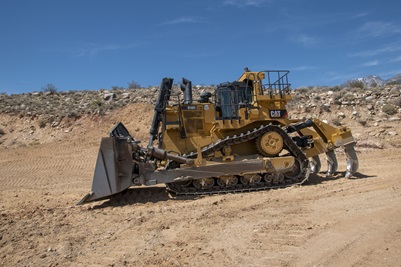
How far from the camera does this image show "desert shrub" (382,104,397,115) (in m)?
22.4

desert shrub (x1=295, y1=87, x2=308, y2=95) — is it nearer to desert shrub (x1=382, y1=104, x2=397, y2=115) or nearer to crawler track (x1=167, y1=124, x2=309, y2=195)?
desert shrub (x1=382, y1=104, x2=397, y2=115)

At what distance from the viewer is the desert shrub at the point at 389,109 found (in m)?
22.4

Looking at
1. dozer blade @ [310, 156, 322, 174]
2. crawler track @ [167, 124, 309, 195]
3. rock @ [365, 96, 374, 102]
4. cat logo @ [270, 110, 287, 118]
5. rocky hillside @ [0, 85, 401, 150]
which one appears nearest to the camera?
crawler track @ [167, 124, 309, 195]

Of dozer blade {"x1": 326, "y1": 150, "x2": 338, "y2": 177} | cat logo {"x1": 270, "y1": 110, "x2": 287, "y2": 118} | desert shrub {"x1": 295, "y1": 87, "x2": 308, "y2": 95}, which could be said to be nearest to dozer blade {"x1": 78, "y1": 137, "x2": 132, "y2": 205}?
cat logo {"x1": 270, "y1": 110, "x2": 287, "y2": 118}

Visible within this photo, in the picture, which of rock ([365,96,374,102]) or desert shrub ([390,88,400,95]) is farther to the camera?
desert shrub ([390,88,400,95])

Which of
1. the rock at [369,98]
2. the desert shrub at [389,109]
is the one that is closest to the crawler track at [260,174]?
the desert shrub at [389,109]

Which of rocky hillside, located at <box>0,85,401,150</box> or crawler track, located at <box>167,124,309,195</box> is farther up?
rocky hillside, located at <box>0,85,401,150</box>

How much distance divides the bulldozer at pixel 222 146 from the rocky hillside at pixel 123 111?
452 inches

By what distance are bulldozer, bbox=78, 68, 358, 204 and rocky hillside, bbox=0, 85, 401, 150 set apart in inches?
452

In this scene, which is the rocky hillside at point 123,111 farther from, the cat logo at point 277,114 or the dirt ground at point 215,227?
the dirt ground at point 215,227

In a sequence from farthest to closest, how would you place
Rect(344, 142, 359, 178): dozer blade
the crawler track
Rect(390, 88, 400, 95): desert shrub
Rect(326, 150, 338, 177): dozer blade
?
Rect(390, 88, 400, 95): desert shrub → Rect(326, 150, 338, 177): dozer blade → Rect(344, 142, 359, 178): dozer blade → the crawler track

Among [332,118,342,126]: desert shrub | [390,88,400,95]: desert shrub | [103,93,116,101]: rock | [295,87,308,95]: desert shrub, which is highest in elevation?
[103,93,116,101]: rock

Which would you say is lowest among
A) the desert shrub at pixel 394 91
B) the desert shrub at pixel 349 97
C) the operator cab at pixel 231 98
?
the operator cab at pixel 231 98

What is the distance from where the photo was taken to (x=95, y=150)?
68.6ft
